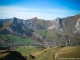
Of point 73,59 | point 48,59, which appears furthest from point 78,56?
point 48,59

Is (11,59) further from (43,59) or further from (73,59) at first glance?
(73,59)

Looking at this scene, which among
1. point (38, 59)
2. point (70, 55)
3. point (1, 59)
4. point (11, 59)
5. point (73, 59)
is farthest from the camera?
point (38, 59)

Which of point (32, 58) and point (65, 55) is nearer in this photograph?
point (65, 55)

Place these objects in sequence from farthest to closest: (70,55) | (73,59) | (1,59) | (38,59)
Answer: (38,59), (70,55), (73,59), (1,59)

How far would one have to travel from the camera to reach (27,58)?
166375 mm

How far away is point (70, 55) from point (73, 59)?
1086cm

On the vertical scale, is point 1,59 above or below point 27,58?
above

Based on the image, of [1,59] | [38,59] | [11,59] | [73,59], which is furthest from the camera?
[38,59]

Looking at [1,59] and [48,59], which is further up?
[1,59]

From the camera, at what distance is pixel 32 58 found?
166625mm

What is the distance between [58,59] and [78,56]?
22.1 metres

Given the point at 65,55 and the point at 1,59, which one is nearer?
the point at 1,59

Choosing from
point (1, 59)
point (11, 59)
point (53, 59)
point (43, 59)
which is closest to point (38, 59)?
point (43, 59)

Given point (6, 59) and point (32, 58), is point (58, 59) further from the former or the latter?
point (6, 59)
